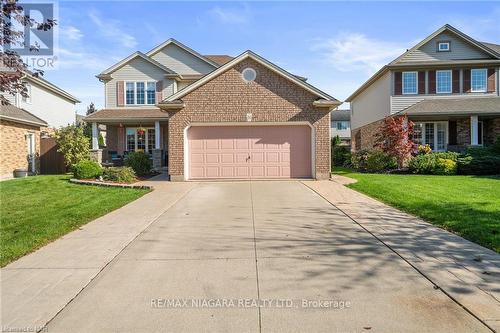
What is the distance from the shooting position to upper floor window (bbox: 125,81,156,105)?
24.1 meters

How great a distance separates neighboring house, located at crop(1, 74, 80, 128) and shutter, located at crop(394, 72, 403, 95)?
21.7 m

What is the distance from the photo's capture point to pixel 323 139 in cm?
1734

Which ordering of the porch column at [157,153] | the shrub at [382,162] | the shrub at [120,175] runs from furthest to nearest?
the porch column at [157,153] < the shrub at [382,162] < the shrub at [120,175]

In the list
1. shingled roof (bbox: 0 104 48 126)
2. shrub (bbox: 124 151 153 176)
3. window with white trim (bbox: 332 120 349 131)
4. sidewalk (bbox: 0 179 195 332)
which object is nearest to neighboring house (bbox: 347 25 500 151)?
shrub (bbox: 124 151 153 176)

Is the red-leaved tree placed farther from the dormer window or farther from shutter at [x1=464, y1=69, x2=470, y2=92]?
the dormer window

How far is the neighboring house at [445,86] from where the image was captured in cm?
2397

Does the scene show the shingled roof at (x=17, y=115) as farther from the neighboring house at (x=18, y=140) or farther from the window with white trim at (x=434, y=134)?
the window with white trim at (x=434, y=134)

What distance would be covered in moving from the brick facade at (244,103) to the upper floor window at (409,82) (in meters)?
10.3

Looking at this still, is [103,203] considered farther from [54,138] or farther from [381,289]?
[54,138]

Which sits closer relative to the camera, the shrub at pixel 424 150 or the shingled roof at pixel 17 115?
the shingled roof at pixel 17 115

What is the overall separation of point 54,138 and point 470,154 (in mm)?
23113

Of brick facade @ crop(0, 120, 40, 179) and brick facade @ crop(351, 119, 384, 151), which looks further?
brick facade @ crop(351, 119, 384, 151)

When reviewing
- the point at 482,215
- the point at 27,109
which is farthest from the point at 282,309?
the point at 27,109

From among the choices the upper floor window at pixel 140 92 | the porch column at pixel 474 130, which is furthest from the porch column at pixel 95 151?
the porch column at pixel 474 130
